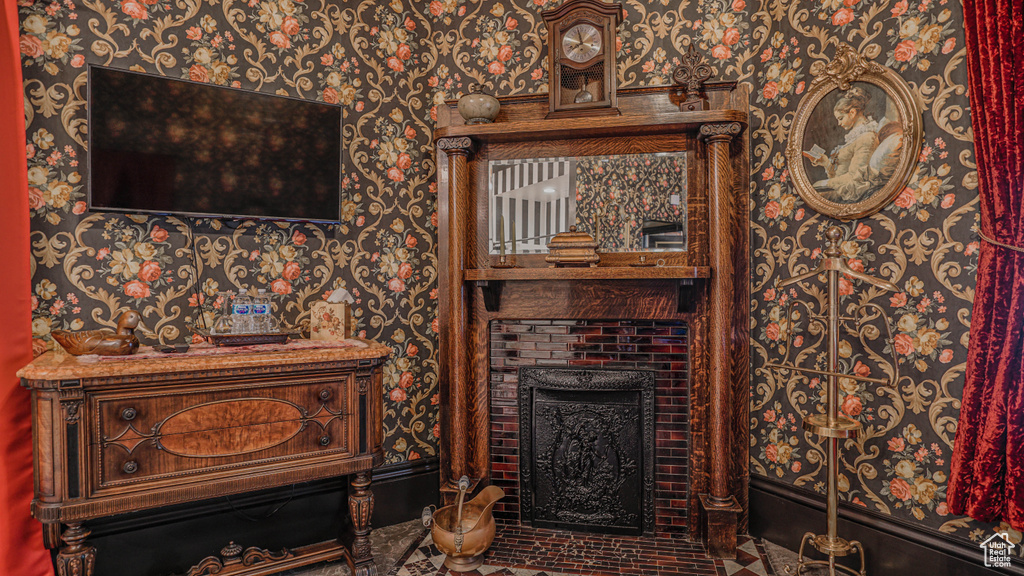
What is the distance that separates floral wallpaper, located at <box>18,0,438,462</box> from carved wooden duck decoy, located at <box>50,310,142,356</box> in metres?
0.29

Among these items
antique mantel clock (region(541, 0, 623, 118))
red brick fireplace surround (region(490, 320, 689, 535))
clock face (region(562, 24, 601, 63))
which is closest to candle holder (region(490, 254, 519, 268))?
red brick fireplace surround (region(490, 320, 689, 535))

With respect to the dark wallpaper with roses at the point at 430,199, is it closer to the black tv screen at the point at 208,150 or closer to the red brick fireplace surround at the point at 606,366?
the black tv screen at the point at 208,150

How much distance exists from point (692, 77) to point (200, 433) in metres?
2.55

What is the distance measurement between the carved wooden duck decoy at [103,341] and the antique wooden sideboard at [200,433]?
42mm

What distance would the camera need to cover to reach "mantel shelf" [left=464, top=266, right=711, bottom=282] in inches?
84.4

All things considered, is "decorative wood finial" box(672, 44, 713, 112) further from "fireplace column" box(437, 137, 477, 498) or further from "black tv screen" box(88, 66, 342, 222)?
"black tv screen" box(88, 66, 342, 222)

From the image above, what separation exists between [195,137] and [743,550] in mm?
3078

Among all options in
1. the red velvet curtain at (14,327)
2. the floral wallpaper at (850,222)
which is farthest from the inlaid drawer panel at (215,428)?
the floral wallpaper at (850,222)

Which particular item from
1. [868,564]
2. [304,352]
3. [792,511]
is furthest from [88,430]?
[868,564]

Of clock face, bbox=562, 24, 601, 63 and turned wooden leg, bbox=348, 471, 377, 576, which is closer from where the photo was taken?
turned wooden leg, bbox=348, 471, 377, 576

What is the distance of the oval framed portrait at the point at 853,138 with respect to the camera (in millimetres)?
1890

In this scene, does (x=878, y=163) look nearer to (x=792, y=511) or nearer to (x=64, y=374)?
(x=792, y=511)

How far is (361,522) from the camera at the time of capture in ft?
6.56

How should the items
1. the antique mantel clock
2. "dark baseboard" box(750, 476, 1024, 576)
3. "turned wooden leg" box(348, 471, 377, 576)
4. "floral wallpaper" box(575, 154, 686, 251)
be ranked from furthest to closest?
"floral wallpaper" box(575, 154, 686, 251) → the antique mantel clock → "turned wooden leg" box(348, 471, 377, 576) → "dark baseboard" box(750, 476, 1024, 576)
